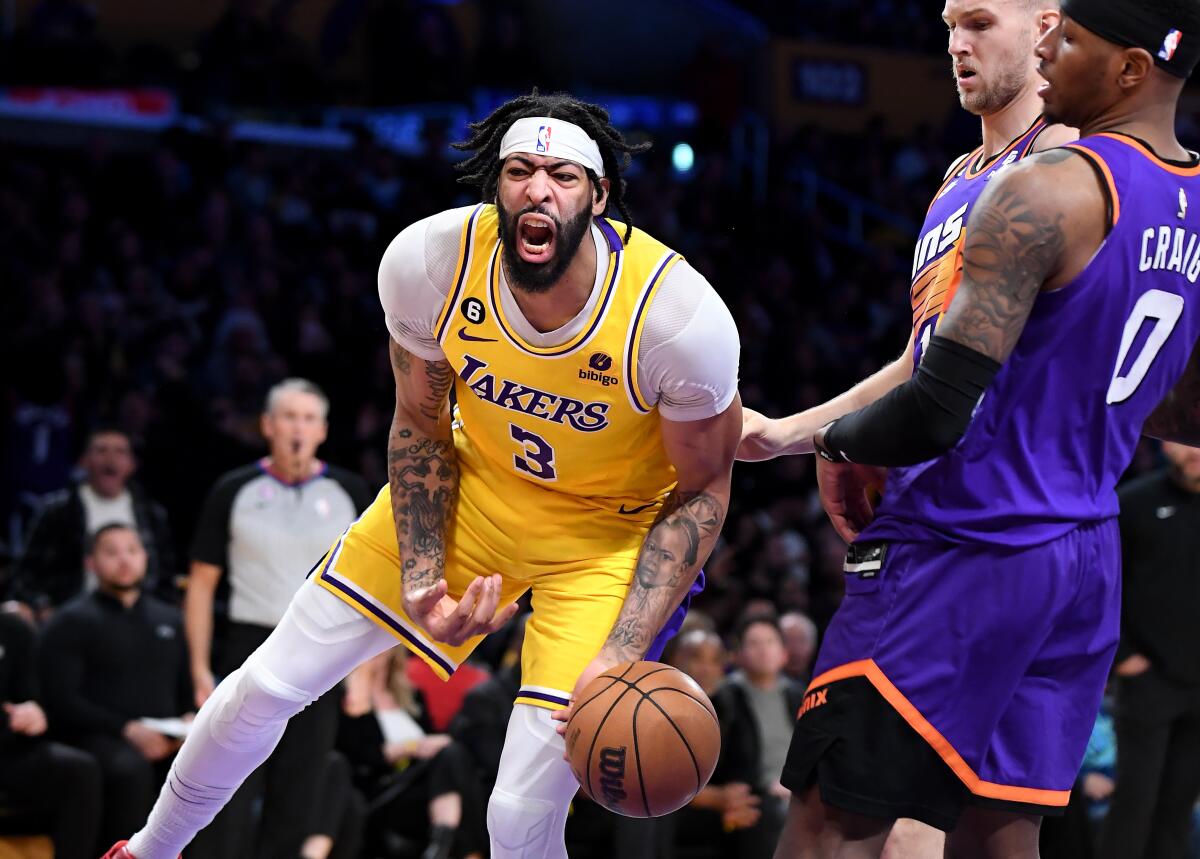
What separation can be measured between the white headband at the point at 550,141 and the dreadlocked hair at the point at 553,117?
3cm

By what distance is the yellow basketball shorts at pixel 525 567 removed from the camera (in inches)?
156

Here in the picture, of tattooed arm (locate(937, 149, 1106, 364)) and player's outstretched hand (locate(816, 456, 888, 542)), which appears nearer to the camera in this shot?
tattooed arm (locate(937, 149, 1106, 364))

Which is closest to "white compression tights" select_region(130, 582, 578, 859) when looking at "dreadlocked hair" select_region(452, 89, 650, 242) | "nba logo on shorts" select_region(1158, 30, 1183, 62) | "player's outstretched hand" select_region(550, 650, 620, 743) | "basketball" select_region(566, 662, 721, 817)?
"player's outstretched hand" select_region(550, 650, 620, 743)

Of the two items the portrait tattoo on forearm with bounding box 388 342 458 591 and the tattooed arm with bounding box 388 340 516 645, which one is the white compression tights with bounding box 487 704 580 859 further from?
the portrait tattoo on forearm with bounding box 388 342 458 591

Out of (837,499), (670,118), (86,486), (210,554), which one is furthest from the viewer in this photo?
(670,118)

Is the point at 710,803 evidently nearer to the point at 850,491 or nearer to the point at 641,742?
the point at 641,742

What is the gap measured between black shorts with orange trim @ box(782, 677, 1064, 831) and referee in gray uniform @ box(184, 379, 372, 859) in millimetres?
4007

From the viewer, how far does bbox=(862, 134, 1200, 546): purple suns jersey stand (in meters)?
2.96

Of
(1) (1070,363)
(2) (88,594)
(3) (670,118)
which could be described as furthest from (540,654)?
(3) (670,118)

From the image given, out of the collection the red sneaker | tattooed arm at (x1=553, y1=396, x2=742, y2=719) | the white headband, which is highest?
the white headband

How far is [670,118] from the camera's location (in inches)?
653

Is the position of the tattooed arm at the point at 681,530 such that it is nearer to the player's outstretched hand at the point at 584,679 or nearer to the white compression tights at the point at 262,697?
the player's outstretched hand at the point at 584,679

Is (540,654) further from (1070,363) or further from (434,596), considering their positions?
(1070,363)

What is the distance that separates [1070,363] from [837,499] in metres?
0.62
